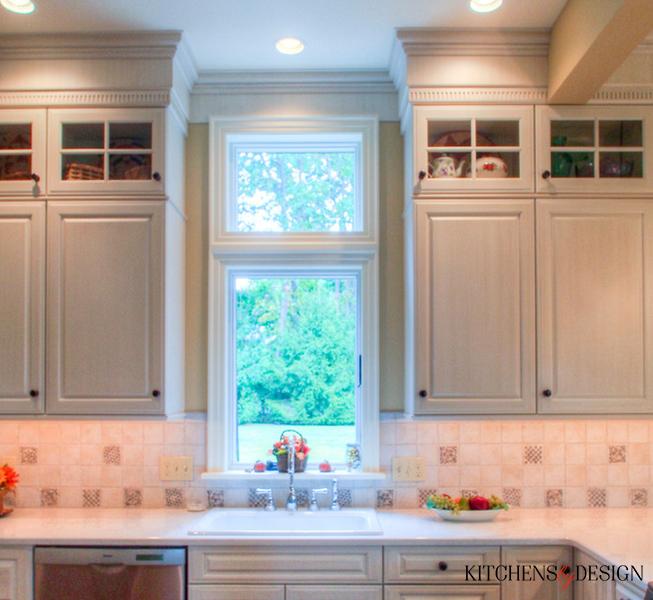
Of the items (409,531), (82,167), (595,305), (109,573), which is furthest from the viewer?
(82,167)

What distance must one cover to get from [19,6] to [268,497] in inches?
86.3

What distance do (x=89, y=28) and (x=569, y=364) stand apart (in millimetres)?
2331

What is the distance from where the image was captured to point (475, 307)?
279 centimetres

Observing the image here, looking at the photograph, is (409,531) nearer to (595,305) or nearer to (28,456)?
(595,305)

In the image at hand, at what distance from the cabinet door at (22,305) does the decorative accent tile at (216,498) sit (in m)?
0.83

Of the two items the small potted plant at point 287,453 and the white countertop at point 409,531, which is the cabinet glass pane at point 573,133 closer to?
the white countertop at point 409,531

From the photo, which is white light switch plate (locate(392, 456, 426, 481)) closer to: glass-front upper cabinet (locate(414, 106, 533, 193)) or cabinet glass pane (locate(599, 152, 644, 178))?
glass-front upper cabinet (locate(414, 106, 533, 193))

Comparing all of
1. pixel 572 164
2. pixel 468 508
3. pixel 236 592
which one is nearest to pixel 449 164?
pixel 572 164

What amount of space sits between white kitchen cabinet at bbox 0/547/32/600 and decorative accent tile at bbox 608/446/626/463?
2.41 metres

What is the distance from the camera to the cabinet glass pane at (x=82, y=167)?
287 centimetres

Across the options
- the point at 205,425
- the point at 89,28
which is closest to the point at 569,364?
the point at 205,425

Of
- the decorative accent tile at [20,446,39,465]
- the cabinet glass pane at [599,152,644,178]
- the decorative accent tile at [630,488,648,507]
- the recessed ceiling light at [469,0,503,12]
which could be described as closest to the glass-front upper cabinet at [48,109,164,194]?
the decorative accent tile at [20,446,39,465]

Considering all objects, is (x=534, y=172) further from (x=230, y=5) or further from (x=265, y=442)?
(x=265, y=442)

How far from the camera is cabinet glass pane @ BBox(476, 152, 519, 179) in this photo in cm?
286
